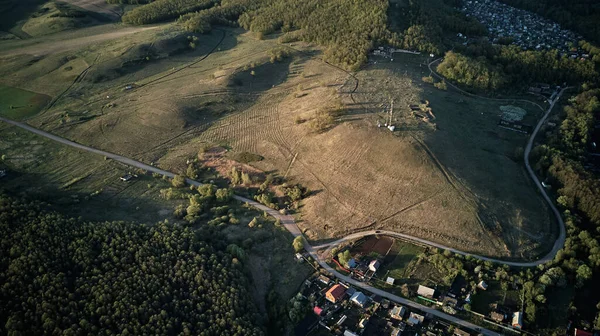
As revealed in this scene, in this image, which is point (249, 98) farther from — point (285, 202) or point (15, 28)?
point (15, 28)

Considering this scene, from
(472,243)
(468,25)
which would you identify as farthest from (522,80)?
(472,243)

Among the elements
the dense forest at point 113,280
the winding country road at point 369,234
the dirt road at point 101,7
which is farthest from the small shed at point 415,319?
the dirt road at point 101,7

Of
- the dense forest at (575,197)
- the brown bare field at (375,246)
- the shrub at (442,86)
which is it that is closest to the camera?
the dense forest at (575,197)

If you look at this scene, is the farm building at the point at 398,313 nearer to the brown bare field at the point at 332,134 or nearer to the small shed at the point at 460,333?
the small shed at the point at 460,333

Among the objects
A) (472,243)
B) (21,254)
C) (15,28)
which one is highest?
(15,28)

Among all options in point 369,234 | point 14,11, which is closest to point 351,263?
point 369,234

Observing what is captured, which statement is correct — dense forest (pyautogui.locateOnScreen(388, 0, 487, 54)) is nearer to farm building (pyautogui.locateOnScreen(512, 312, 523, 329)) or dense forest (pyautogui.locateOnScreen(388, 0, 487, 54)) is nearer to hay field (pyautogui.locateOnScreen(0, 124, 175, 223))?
hay field (pyautogui.locateOnScreen(0, 124, 175, 223))
